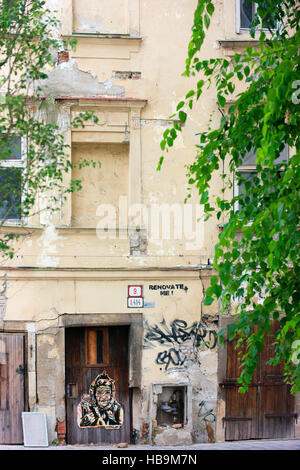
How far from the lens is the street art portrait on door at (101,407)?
9594 mm

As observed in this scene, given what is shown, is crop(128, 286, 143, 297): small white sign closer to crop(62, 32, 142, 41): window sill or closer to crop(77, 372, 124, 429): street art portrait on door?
crop(77, 372, 124, 429): street art portrait on door

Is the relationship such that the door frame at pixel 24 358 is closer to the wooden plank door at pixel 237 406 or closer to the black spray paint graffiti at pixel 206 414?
the black spray paint graffiti at pixel 206 414

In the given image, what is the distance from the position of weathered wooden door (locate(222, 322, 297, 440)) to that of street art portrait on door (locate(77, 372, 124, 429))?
1.69 m

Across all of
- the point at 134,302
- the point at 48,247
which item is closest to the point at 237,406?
the point at 134,302

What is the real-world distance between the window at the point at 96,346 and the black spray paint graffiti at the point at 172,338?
0.69m

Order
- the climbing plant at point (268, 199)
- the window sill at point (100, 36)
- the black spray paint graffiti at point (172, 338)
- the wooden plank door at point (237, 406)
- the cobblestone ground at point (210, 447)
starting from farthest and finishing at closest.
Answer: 1. the wooden plank door at point (237, 406)
2. the black spray paint graffiti at point (172, 338)
3. the window sill at point (100, 36)
4. the cobblestone ground at point (210, 447)
5. the climbing plant at point (268, 199)

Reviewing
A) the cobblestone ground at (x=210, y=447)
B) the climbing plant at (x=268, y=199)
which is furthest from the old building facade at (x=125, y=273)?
the climbing plant at (x=268, y=199)

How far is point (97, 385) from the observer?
31.6 feet

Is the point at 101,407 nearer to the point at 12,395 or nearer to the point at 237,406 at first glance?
the point at 12,395

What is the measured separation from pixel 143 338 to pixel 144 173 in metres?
2.48

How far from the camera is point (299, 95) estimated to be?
14.8 feet

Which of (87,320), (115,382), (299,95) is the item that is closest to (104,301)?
(87,320)

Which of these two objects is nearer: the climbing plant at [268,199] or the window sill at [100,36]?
the climbing plant at [268,199]

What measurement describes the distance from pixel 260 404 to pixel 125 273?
2910mm
